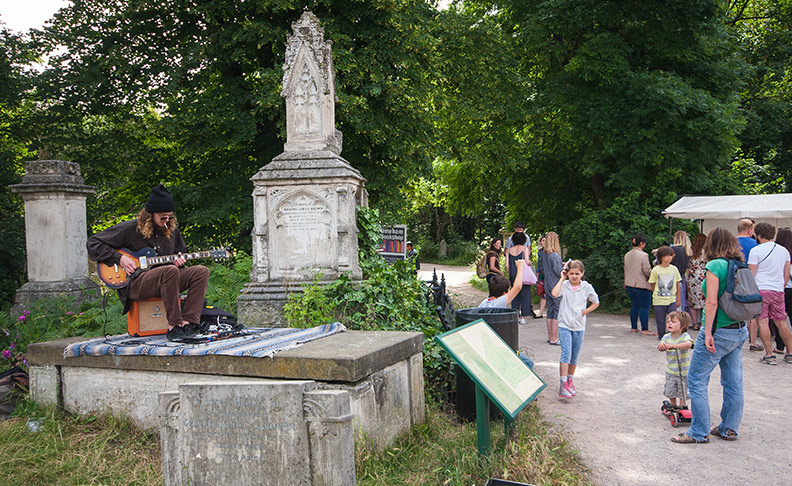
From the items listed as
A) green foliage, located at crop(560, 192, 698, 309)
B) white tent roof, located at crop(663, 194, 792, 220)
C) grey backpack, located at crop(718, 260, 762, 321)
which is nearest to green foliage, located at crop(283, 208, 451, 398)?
grey backpack, located at crop(718, 260, 762, 321)

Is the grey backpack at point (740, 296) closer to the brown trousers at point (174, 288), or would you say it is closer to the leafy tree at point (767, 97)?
the brown trousers at point (174, 288)

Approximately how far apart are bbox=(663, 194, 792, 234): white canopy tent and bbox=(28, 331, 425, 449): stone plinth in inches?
358

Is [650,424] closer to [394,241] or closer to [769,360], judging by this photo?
[769,360]

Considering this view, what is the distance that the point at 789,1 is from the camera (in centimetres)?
1892

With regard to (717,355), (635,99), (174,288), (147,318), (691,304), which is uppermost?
(635,99)

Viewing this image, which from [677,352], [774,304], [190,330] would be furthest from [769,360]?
[190,330]

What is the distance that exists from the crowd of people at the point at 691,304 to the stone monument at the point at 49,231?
6846 millimetres

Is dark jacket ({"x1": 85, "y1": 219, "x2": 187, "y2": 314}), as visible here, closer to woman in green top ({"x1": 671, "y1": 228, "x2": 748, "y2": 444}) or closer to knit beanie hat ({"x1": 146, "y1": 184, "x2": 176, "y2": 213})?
knit beanie hat ({"x1": 146, "y1": 184, "x2": 176, "y2": 213})

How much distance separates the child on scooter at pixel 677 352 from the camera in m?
5.44

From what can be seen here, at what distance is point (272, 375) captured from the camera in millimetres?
4070

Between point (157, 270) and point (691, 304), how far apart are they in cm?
876

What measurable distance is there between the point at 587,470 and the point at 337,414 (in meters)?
2.38

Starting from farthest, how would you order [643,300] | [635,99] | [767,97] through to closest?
[767,97]
[635,99]
[643,300]

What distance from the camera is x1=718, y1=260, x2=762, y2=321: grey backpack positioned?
464 centimetres
